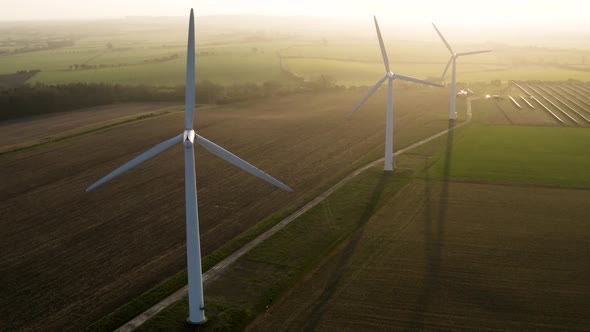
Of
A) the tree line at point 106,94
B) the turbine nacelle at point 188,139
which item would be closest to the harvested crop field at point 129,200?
the turbine nacelle at point 188,139

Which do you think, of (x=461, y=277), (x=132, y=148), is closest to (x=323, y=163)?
(x=132, y=148)

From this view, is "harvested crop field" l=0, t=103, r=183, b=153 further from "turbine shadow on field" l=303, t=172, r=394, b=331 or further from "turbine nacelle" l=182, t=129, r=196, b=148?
"turbine nacelle" l=182, t=129, r=196, b=148

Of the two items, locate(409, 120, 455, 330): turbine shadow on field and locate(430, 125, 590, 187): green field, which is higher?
locate(430, 125, 590, 187): green field

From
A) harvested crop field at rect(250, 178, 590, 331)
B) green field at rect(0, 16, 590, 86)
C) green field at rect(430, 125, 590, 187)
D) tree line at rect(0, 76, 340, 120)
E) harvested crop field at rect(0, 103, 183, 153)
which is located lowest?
harvested crop field at rect(250, 178, 590, 331)

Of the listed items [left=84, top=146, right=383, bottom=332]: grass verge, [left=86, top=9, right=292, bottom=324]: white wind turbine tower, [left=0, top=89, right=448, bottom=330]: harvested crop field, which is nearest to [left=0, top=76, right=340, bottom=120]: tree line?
[left=0, top=89, right=448, bottom=330]: harvested crop field

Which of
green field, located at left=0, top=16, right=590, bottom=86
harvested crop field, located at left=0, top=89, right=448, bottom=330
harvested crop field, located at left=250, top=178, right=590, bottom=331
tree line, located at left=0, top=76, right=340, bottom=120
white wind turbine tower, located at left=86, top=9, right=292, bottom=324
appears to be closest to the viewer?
white wind turbine tower, located at left=86, top=9, right=292, bottom=324

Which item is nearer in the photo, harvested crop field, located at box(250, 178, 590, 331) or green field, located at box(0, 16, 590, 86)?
harvested crop field, located at box(250, 178, 590, 331)
